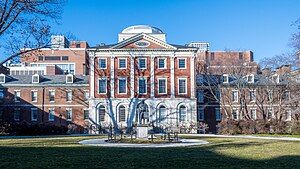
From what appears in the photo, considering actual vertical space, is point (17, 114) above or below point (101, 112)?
below

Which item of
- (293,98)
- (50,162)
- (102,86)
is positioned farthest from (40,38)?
(102,86)

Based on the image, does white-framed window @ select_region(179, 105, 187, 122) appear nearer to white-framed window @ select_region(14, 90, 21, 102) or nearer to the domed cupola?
the domed cupola

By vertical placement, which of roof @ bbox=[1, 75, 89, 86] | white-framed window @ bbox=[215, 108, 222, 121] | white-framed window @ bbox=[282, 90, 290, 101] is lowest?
white-framed window @ bbox=[215, 108, 222, 121]

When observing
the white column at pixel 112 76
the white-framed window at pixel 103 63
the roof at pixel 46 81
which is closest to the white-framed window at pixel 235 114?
the white column at pixel 112 76

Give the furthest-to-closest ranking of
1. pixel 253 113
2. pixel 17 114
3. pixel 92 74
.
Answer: pixel 253 113
pixel 17 114
pixel 92 74

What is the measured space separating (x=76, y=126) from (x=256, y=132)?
958 inches

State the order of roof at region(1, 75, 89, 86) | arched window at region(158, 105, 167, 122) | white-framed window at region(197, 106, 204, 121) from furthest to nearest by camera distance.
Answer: roof at region(1, 75, 89, 86) → white-framed window at region(197, 106, 204, 121) → arched window at region(158, 105, 167, 122)

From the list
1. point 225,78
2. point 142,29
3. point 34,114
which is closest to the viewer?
point 34,114

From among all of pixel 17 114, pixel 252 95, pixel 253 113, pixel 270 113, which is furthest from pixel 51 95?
pixel 270 113

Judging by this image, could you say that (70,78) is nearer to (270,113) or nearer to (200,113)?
(200,113)

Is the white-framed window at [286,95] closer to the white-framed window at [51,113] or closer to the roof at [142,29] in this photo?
the roof at [142,29]

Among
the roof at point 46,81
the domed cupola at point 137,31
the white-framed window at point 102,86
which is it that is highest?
the domed cupola at point 137,31

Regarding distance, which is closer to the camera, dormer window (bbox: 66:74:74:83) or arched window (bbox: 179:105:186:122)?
arched window (bbox: 179:105:186:122)

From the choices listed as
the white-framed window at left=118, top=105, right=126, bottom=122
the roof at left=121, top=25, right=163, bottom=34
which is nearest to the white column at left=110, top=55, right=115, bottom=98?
the white-framed window at left=118, top=105, right=126, bottom=122
